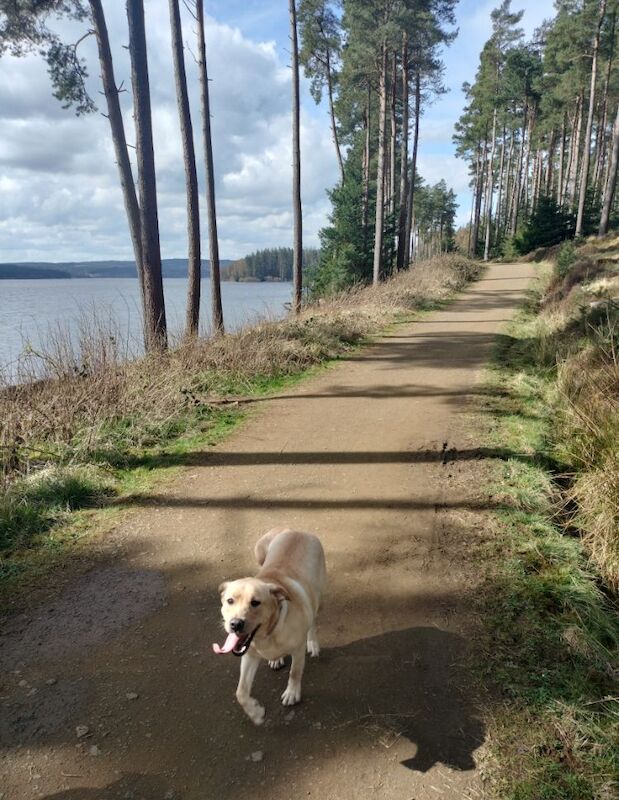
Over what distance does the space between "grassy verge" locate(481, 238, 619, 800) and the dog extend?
1111 mm

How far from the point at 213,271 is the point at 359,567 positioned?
1314 centimetres

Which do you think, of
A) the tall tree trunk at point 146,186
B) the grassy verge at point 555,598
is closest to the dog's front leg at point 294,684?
the grassy verge at point 555,598

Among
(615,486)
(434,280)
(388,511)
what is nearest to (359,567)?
(388,511)

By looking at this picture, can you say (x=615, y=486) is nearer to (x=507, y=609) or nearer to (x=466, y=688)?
(x=507, y=609)

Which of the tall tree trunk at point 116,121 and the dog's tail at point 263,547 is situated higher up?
the tall tree trunk at point 116,121

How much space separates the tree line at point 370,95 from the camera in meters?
21.0

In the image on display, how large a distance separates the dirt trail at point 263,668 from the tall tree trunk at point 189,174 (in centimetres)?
686

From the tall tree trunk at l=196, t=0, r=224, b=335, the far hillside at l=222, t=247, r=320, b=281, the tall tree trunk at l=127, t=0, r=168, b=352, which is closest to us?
the tall tree trunk at l=127, t=0, r=168, b=352

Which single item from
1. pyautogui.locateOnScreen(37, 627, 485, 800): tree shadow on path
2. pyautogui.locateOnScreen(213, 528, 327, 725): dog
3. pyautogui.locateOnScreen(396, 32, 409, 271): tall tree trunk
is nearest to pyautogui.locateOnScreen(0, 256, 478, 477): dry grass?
pyautogui.locateOnScreen(213, 528, 327, 725): dog

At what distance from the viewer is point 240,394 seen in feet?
30.6

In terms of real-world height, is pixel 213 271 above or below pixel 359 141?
below

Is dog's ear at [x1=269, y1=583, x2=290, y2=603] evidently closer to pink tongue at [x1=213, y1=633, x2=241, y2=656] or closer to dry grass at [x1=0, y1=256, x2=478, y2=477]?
pink tongue at [x1=213, y1=633, x2=241, y2=656]

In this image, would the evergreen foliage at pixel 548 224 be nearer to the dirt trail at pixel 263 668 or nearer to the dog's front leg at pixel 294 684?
the dirt trail at pixel 263 668

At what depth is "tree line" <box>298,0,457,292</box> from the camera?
21.0 m
